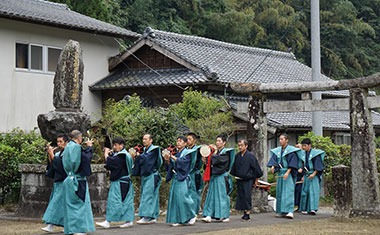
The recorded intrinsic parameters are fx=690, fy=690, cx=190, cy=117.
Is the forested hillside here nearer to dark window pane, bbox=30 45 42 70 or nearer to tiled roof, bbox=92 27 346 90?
tiled roof, bbox=92 27 346 90

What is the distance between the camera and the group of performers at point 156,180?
39.0ft

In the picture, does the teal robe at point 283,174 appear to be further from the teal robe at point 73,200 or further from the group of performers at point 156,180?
the teal robe at point 73,200

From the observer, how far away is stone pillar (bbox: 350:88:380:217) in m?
15.1

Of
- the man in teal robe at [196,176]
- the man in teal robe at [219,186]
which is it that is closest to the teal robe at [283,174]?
the man in teal robe at [219,186]

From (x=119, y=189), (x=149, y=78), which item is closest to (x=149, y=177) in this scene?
(x=119, y=189)

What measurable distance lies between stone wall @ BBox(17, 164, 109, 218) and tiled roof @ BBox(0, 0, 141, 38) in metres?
9.21

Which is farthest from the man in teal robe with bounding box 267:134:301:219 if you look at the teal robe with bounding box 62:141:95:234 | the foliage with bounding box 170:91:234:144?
the teal robe with bounding box 62:141:95:234

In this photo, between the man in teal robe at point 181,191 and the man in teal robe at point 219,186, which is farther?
the man in teal robe at point 219,186

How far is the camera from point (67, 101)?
15109mm

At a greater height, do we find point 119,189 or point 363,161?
point 363,161

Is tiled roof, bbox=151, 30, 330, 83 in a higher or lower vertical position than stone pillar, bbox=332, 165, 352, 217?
higher

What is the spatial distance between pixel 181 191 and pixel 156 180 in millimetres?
589

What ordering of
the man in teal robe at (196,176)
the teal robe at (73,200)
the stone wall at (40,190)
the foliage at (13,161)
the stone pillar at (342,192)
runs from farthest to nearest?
1. the foliage at (13,161)
2. the stone pillar at (342,192)
3. the stone wall at (40,190)
4. the man in teal robe at (196,176)
5. the teal robe at (73,200)

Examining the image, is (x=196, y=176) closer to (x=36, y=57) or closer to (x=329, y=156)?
(x=329, y=156)
